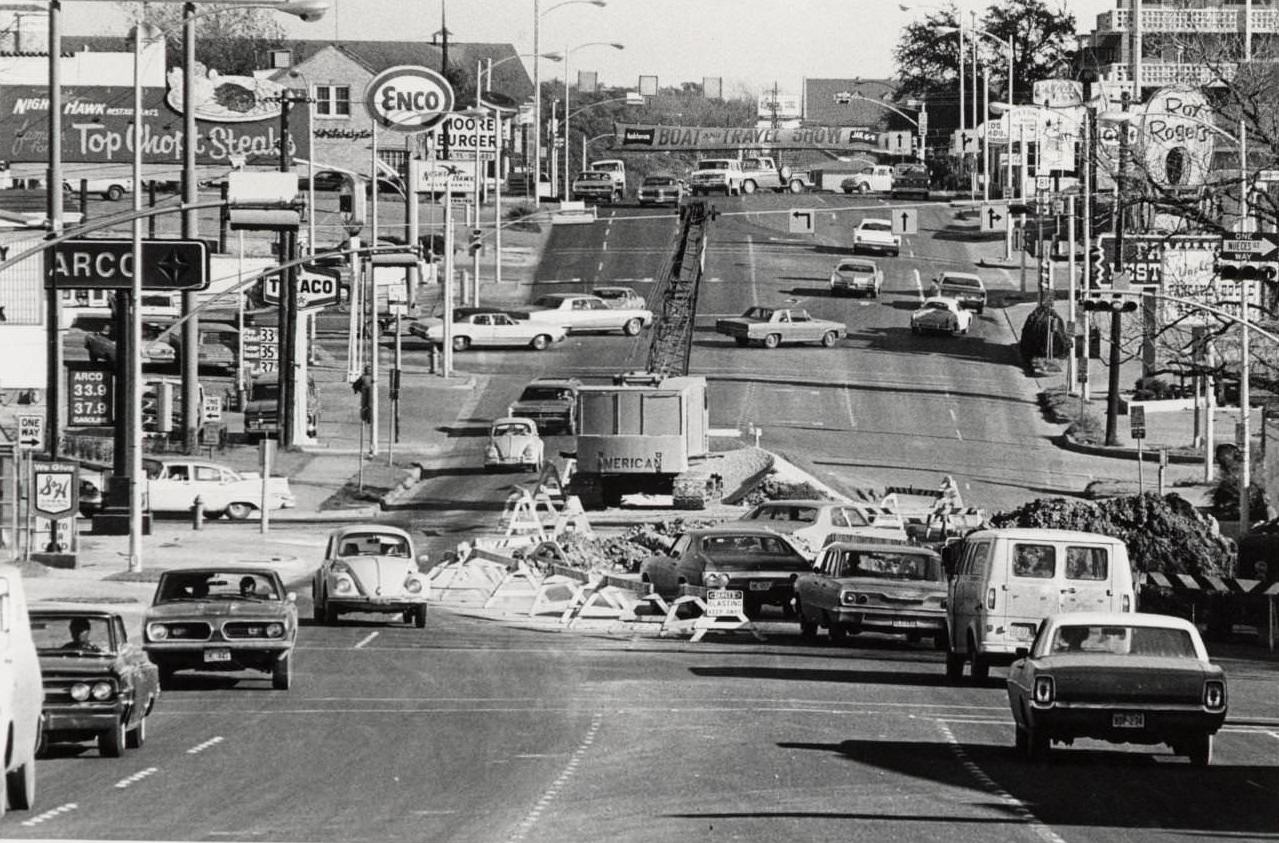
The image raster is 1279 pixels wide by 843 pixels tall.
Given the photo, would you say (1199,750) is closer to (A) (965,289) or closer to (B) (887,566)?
(B) (887,566)

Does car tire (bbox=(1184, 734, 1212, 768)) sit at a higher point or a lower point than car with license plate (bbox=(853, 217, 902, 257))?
lower

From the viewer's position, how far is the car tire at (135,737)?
21.5 meters

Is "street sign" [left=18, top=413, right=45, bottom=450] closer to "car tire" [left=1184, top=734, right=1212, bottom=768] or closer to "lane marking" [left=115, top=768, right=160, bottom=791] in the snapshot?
"lane marking" [left=115, top=768, right=160, bottom=791]

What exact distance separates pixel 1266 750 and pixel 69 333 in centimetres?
6985

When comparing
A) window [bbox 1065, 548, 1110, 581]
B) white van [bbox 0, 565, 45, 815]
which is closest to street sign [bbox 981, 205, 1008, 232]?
window [bbox 1065, 548, 1110, 581]

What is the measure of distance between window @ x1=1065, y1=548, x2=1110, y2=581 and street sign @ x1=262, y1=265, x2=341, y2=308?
145 feet

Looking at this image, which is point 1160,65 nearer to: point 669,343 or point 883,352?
point 883,352

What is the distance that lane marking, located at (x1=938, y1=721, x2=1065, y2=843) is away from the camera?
17016mm

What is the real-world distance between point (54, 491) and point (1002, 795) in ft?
98.9

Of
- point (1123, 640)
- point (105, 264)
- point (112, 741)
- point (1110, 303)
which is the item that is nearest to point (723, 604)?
point (1123, 640)

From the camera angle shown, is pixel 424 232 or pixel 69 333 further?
pixel 424 232

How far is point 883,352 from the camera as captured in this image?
280 feet

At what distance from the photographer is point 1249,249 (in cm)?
4509

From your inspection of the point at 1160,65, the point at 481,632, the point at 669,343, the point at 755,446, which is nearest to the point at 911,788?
the point at 481,632
